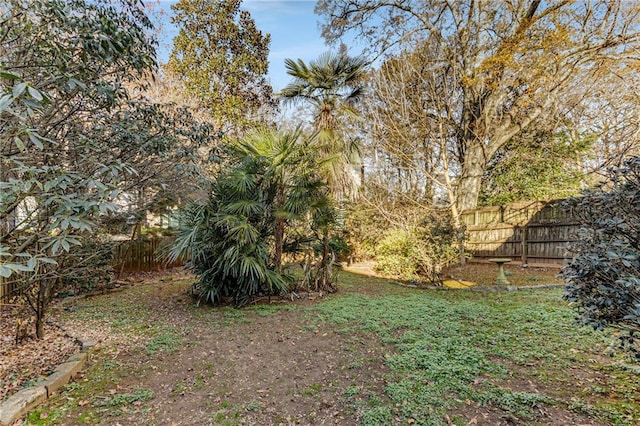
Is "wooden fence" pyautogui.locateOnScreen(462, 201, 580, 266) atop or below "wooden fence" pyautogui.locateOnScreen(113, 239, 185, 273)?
atop

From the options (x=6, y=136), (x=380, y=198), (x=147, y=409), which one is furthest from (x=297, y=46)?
(x=147, y=409)

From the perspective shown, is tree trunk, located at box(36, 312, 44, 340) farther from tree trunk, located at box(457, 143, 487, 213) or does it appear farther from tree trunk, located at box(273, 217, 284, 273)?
tree trunk, located at box(457, 143, 487, 213)

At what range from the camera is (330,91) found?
8227mm

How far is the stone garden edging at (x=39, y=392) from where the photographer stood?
225cm


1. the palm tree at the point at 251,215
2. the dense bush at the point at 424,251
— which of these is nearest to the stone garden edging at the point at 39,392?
the palm tree at the point at 251,215

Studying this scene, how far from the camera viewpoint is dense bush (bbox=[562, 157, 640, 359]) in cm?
190

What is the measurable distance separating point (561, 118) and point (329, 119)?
7.58 m

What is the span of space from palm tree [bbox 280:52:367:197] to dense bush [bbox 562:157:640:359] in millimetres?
5617

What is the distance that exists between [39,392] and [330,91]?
303 inches

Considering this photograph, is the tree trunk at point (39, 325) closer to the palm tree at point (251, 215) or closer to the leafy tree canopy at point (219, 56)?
the palm tree at point (251, 215)

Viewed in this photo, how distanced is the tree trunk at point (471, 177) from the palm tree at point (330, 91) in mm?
4157

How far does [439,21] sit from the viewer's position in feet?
34.1

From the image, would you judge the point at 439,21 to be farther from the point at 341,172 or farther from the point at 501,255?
the point at 501,255

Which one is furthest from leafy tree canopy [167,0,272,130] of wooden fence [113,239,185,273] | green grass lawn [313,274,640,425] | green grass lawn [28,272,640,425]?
green grass lawn [313,274,640,425]
